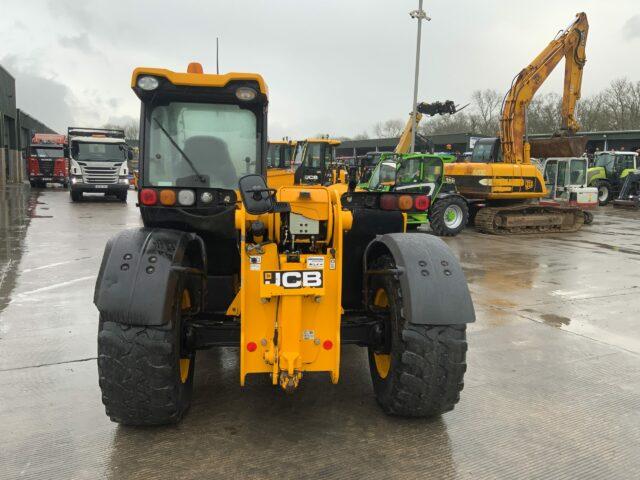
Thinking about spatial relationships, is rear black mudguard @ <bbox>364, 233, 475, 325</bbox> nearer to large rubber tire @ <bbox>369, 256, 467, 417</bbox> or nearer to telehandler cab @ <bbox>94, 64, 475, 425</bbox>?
telehandler cab @ <bbox>94, 64, 475, 425</bbox>

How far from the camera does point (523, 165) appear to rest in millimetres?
15492

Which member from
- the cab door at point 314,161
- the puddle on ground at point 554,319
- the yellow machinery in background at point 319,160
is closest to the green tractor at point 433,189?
the yellow machinery in background at point 319,160

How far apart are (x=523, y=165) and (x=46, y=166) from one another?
26215 mm

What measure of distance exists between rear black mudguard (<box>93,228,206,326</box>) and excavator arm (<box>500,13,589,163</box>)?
49.2ft

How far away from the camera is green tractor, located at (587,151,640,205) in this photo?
86.4 ft

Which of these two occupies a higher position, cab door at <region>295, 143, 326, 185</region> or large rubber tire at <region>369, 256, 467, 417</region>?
cab door at <region>295, 143, 326, 185</region>

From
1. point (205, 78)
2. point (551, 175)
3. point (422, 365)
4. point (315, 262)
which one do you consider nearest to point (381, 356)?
point (422, 365)

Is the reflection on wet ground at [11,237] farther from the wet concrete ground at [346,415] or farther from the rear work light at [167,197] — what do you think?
the rear work light at [167,197]

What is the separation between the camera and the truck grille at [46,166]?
29.6 m

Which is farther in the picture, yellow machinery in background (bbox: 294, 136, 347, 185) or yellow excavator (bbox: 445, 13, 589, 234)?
yellow machinery in background (bbox: 294, 136, 347, 185)

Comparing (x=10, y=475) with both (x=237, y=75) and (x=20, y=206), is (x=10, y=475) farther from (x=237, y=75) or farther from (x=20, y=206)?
(x=20, y=206)

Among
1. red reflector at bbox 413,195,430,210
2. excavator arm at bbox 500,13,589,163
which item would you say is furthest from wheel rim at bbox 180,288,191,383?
excavator arm at bbox 500,13,589,163

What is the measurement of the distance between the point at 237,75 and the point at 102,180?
1911 cm

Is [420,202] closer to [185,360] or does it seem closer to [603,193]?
[185,360]
